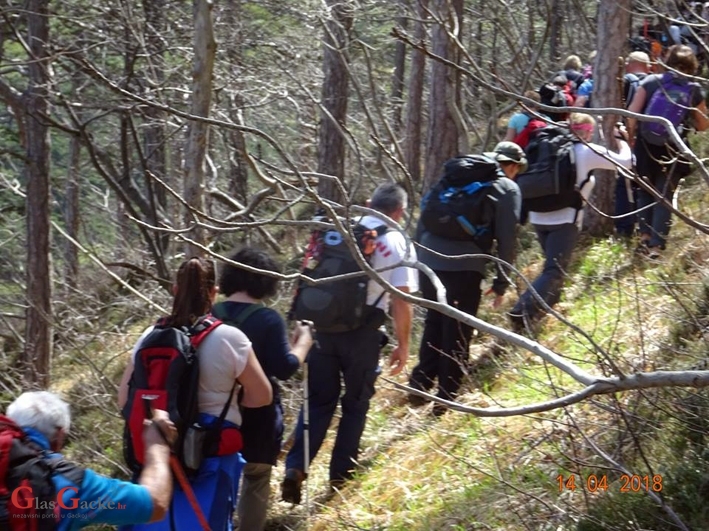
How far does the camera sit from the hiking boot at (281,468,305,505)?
572 cm

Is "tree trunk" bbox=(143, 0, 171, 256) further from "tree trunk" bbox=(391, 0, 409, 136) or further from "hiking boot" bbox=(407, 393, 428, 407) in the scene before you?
"tree trunk" bbox=(391, 0, 409, 136)

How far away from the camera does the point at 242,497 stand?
529 cm

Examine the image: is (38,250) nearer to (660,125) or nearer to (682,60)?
(660,125)

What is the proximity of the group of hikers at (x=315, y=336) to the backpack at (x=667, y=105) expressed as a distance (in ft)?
0.05

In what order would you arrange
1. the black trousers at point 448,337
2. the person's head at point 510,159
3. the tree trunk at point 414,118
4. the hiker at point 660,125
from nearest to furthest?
the black trousers at point 448,337 → the person's head at point 510,159 → the hiker at point 660,125 → the tree trunk at point 414,118

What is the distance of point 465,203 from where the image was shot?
6.12m

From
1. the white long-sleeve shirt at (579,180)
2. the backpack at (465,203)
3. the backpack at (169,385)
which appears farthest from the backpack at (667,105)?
the backpack at (169,385)

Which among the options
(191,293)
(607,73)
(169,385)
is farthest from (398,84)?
(169,385)

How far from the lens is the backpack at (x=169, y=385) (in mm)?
4113

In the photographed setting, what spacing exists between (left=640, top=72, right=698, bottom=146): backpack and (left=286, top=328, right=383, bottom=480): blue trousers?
3137 mm

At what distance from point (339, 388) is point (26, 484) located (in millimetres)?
3183

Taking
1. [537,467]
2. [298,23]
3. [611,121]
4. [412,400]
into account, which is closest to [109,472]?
[412,400]

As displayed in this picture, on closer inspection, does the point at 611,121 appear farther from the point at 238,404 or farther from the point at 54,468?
the point at 54,468

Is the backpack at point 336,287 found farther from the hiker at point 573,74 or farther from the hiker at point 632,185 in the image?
the hiker at point 573,74
